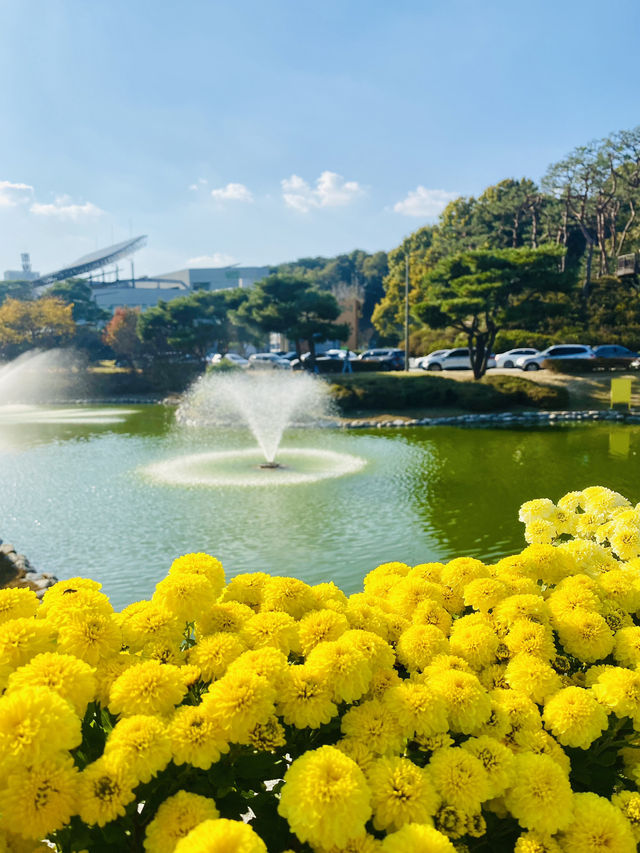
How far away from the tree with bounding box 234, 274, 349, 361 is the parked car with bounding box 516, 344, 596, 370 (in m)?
10.2

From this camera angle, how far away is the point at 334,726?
2.16m

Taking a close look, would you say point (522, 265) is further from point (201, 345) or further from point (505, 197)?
point (505, 197)

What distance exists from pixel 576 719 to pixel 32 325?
5143cm

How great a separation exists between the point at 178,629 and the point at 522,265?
30.4 m

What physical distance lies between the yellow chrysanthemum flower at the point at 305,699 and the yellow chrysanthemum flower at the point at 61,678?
59cm

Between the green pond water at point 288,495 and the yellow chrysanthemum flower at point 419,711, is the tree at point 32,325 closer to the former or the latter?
the green pond water at point 288,495

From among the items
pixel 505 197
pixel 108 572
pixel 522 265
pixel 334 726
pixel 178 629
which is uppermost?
pixel 505 197

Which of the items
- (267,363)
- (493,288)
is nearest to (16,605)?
(493,288)

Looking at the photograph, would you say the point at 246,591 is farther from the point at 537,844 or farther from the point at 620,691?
the point at 620,691

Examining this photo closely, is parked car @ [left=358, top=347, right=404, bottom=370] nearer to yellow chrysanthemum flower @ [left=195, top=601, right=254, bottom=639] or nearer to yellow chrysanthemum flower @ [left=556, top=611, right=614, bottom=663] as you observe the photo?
yellow chrysanthemum flower @ [left=556, top=611, right=614, bottom=663]

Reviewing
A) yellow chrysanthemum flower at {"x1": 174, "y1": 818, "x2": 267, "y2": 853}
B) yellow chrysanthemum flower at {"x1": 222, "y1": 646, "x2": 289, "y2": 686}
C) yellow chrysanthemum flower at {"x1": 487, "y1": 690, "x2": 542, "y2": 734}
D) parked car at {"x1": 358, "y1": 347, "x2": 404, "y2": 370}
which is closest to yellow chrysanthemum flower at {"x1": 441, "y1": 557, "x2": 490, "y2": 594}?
yellow chrysanthemum flower at {"x1": 487, "y1": 690, "x2": 542, "y2": 734}

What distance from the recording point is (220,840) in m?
1.56

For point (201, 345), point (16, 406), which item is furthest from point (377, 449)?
point (201, 345)

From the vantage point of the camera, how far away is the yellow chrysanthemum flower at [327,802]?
1647mm
